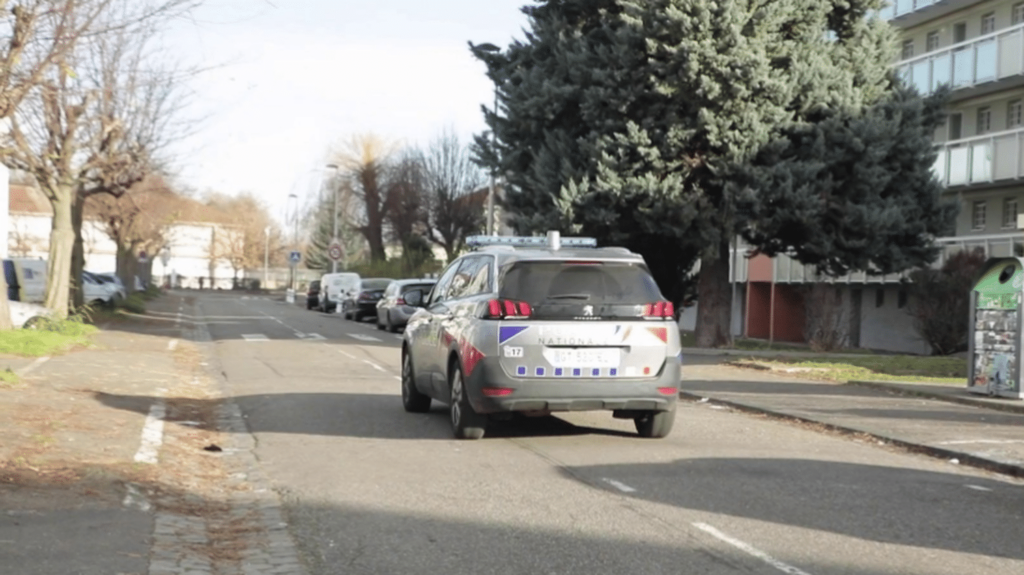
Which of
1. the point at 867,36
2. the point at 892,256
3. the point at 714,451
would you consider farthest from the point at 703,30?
the point at 714,451

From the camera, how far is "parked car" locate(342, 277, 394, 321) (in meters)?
43.0

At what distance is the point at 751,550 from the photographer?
666 cm

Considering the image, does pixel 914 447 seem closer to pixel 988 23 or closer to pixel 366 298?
A: pixel 988 23

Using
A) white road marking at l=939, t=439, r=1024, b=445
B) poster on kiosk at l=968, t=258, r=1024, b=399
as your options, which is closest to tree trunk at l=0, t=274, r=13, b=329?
poster on kiosk at l=968, t=258, r=1024, b=399

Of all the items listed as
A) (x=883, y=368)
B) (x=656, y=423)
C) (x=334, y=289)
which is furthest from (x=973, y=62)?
(x=334, y=289)

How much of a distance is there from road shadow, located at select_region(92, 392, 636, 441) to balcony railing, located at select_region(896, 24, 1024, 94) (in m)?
21.2

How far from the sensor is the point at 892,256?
85.7 feet

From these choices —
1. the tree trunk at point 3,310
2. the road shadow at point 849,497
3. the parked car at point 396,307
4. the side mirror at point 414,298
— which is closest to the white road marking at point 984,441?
the road shadow at point 849,497

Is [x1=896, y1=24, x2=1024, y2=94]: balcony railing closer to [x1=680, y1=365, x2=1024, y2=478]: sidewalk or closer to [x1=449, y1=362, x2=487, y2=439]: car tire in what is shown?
[x1=680, y1=365, x2=1024, y2=478]: sidewalk

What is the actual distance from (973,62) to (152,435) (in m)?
29.1

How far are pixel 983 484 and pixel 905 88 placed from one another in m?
19.4

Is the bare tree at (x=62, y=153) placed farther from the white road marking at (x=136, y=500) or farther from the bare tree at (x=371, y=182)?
the bare tree at (x=371, y=182)

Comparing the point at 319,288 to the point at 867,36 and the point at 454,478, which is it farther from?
the point at 454,478

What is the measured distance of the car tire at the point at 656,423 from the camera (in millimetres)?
11258
